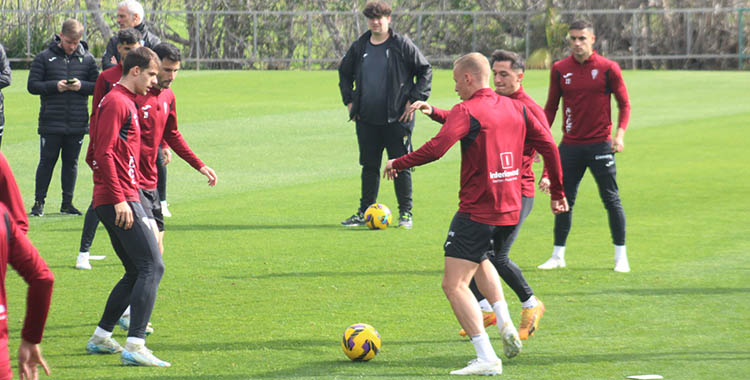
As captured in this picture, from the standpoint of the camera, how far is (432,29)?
37.2 meters

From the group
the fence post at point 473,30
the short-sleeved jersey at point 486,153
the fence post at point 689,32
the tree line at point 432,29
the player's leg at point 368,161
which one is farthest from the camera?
the fence post at point 473,30

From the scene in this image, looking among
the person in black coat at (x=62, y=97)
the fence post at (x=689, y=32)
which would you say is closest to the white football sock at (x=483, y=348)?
the person in black coat at (x=62, y=97)

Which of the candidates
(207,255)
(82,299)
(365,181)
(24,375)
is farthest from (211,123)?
(24,375)

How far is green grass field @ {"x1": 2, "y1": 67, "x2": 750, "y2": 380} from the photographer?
21.9 ft

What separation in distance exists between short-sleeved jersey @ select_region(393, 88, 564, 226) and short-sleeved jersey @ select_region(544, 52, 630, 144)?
297 centimetres

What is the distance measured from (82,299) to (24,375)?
4873mm

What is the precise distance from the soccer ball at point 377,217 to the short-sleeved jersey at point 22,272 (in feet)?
26.9

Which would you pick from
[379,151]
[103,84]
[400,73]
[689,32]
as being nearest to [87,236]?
[103,84]

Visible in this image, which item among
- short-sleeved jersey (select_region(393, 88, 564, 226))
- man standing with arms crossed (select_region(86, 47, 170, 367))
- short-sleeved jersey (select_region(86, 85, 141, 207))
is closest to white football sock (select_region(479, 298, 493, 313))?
short-sleeved jersey (select_region(393, 88, 564, 226))

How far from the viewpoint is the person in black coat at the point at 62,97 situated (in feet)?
40.8

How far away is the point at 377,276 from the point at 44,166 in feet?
18.2

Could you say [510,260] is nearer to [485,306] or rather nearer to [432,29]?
[485,306]

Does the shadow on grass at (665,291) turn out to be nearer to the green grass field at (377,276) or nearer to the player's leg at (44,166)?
the green grass field at (377,276)

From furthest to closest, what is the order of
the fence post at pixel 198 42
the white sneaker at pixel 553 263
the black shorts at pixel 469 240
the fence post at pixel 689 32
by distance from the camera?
the fence post at pixel 689 32, the fence post at pixel 198 42, the white sneaker at pixel 553 263, the black shorts at pixel 469 240
